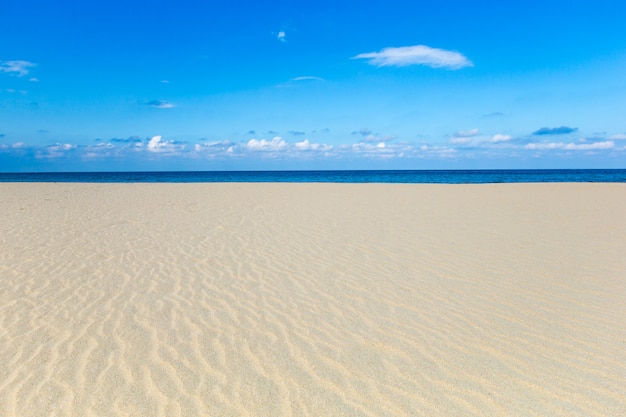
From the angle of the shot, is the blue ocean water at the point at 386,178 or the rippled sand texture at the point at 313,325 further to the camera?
the blue ocean water at the point at 386,178

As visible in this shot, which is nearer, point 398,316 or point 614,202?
point 398,316

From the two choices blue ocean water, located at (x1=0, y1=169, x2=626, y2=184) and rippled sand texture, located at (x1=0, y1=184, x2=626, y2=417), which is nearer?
rippled sand texture, located at (x1=0, y1=184, x2=626, y2=417)

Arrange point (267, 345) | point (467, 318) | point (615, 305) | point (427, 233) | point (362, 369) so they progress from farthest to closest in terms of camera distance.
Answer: point (427, 233) → point (615, 305) → point (467, 318) → point (267, 345) → point (362, 369)

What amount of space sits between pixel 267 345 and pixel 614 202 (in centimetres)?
2070

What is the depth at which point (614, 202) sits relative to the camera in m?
20.1

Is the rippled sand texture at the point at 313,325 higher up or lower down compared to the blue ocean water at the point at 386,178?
lower down

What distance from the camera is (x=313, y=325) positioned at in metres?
5.56

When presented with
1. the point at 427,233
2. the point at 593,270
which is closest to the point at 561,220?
the point at 427,233

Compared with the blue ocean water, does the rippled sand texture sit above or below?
below

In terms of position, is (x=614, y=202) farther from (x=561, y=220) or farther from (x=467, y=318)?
(x=467, y=318)

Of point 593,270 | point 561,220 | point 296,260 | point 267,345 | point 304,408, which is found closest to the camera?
point 304,408

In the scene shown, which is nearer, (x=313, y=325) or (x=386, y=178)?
(x=313, y=325)

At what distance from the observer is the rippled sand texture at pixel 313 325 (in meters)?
3.90

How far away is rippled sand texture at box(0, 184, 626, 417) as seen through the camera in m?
3.90
